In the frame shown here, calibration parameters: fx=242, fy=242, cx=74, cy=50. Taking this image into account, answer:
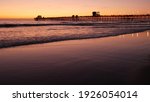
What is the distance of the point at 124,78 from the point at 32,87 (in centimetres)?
182

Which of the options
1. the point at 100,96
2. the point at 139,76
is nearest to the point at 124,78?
the point at 139,76

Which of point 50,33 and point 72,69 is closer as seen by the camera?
point 72,69

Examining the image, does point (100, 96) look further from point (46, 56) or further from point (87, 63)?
point (46, 56)

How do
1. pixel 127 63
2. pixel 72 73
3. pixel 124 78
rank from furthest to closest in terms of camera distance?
pixel 127 63 → pixel 72 73 → pixel 124 78

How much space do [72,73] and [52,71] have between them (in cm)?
48

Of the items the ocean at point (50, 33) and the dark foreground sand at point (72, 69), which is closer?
the dark foreground sand at point (72, 69)

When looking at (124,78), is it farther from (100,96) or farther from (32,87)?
(32,87)

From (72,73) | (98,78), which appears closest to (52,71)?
(72,73)

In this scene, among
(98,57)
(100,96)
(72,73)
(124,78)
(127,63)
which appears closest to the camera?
(100,96)

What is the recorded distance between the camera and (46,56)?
24.4 feet

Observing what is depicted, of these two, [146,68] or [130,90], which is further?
[146,68]

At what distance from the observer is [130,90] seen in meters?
4.18

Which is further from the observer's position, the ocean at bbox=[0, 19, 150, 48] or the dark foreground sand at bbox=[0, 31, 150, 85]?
the ocean at bbox=[0, 19, 150, 48]

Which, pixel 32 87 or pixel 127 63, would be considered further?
pixel 127 63
